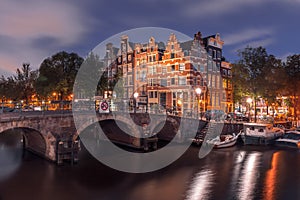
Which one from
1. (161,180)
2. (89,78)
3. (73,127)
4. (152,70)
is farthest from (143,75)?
(161,180)

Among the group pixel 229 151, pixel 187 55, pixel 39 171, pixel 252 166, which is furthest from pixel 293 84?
pixel 39 171

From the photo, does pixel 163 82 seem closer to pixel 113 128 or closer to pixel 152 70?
pixel 152 70

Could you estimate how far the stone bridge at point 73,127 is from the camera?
2312cm

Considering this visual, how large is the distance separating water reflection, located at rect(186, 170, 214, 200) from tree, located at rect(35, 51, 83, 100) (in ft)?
91.7

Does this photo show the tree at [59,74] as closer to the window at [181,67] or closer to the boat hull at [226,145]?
the window at [181,67]

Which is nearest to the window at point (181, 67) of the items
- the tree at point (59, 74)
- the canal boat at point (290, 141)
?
the tree at point (59, 74)

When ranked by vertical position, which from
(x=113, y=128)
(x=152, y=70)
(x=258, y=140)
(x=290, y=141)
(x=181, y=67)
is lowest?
(x=258, y=140)

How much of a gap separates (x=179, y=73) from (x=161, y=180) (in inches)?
1327

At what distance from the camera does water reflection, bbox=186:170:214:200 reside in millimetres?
17522

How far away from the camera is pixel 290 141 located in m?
34.2

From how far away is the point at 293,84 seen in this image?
152 ft

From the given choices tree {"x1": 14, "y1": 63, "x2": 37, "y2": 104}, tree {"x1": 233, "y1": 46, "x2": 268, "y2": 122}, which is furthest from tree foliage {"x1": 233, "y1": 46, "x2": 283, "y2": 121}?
tree {"x1": 14, "y1": 63, "x2": 37, "y2": 104}

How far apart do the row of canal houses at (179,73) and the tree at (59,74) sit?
9.96m

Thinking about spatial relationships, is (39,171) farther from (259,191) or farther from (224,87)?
(224,87)
